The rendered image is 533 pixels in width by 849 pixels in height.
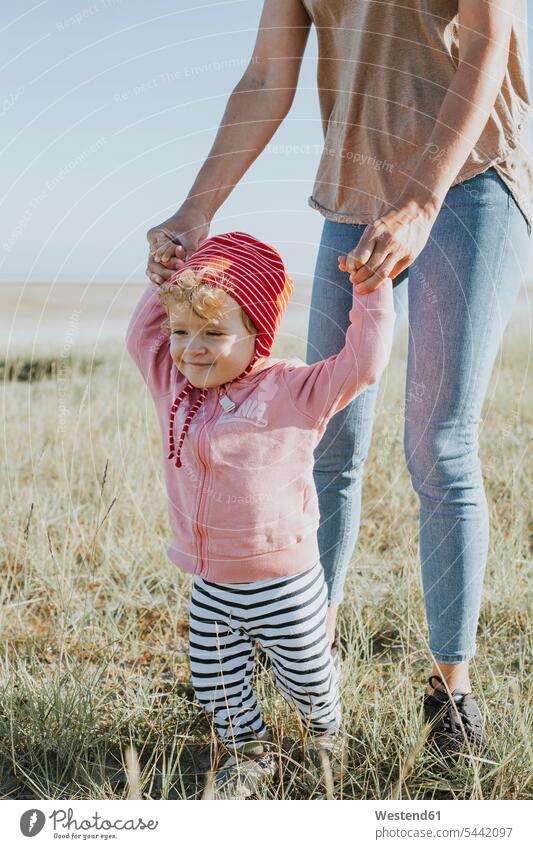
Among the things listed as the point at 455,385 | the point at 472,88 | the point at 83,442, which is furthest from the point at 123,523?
the point at 472,88

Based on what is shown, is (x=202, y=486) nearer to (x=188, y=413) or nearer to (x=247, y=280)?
(x=188, y=413)

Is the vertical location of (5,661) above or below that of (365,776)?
above

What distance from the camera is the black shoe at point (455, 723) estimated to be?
1.45 meters

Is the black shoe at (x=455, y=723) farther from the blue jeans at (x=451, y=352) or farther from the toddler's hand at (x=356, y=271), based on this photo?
the toddler's hand at (x=356, y=271)

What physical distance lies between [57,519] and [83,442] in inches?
31.5

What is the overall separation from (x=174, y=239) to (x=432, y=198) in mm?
461

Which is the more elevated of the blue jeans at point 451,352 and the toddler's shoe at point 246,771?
the blue jeans at point 451,352

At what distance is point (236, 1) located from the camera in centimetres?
172

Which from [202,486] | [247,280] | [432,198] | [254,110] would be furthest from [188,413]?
[254,110]

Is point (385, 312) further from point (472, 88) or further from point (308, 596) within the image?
point (308, 596)

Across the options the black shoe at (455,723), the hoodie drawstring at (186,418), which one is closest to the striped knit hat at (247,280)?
Result: the hoodie drawstring at (186,418)

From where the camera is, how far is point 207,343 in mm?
1278
